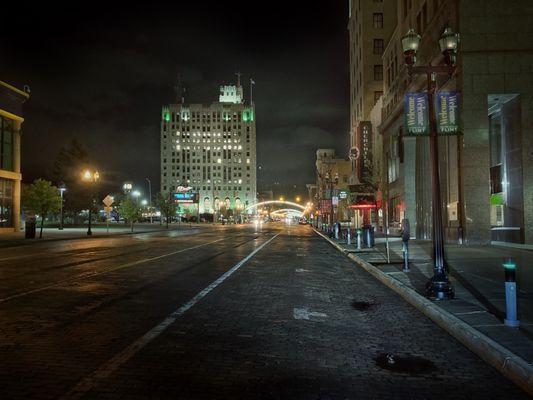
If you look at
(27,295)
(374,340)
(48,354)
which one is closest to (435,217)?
(374,340)

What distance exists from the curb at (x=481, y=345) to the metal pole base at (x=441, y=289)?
0.75ft

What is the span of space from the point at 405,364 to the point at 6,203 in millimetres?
47324

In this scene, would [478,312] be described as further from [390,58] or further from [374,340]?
[390,58]

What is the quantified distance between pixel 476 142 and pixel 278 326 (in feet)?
68.5

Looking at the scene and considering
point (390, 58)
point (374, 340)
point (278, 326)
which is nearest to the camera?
point (374, 340)

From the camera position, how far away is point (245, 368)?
17.4 ft

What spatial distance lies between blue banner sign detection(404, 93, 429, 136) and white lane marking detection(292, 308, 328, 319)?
6.48 m

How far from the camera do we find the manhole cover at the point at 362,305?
9134mm

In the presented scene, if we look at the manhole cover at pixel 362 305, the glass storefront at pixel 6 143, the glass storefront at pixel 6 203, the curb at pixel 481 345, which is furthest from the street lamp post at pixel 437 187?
the glass storefront at pixel 6 143

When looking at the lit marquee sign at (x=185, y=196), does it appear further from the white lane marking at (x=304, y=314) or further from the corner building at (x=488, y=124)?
the white lane marking at (x=304, y=314)

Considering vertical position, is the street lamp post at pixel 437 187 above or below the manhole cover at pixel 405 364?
above

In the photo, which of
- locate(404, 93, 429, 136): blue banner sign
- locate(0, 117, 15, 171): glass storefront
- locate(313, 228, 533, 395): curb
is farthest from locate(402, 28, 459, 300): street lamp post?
locate(0, 117, 15, 171): glass storefront

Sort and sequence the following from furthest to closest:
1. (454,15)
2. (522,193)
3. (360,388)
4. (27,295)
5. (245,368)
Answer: (454,15) < (522,193) < (27,295) < (245,368) < (360,388)

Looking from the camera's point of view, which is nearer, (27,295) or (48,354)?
(48,354)
